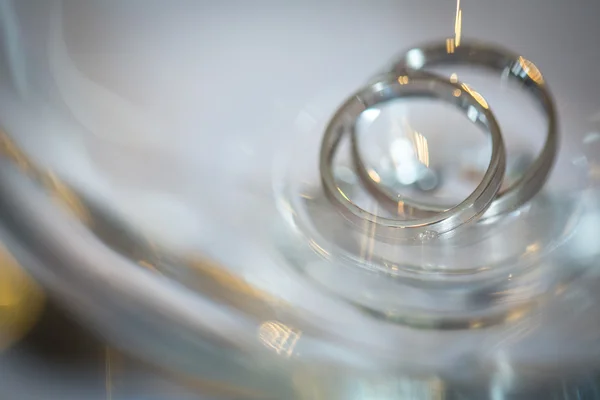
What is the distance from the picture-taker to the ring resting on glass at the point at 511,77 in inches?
14.6

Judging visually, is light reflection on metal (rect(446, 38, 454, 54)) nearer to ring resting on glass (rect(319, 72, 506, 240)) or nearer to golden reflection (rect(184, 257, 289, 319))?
ring resting on glass (rect(319, 72, 506, 240))

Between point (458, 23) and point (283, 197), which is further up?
point (458, 23)

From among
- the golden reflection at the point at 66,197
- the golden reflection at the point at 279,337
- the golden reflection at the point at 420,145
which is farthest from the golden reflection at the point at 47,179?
the golden reflection at the point at 420,145

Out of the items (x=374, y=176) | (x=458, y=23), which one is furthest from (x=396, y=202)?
(x=458, y=23)

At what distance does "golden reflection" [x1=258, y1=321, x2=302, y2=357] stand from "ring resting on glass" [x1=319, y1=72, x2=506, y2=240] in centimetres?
8

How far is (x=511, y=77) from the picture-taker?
0.41 metres

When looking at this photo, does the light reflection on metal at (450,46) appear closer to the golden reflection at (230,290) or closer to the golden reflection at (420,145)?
the golden reflection at (420,145)

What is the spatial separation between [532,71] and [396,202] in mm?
118

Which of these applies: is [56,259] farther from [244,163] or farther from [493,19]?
[493,19]

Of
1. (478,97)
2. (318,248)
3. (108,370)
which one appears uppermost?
(478,97)

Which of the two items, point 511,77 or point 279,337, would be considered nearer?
point 279,337

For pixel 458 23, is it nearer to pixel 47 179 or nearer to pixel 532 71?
pixel 532 71

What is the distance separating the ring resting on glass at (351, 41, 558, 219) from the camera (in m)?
0.37

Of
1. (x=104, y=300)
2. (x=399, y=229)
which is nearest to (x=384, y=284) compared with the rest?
(x=399, y=229)
